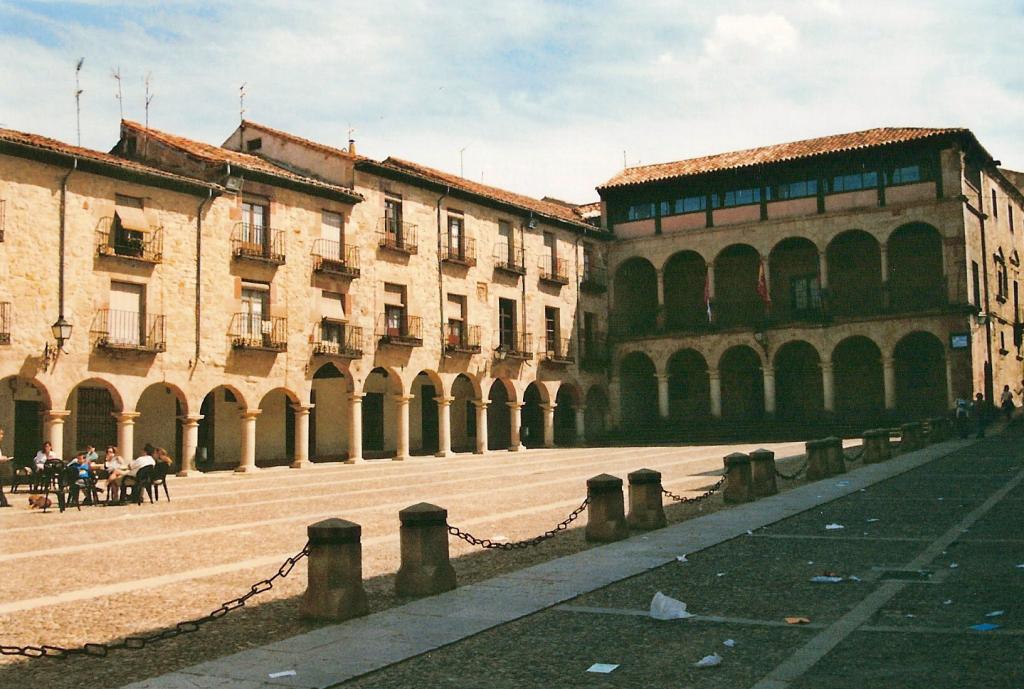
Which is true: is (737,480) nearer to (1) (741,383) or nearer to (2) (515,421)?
(2) (515,421)

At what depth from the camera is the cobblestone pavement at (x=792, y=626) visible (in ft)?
17.3

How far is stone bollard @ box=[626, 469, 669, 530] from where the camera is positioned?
11.6 m

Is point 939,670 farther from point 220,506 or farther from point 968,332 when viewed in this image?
point 968,332

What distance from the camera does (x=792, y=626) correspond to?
6.39 m

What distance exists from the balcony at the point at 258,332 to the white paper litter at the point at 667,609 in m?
22.8

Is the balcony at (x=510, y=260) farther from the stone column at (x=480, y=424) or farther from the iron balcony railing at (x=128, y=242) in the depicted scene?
the iron balcony railing at (x=128, y=242)

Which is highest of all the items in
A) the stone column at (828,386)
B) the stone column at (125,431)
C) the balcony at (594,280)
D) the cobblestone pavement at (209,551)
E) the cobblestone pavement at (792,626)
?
the balcony at (594,280)

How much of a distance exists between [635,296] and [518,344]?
889 centimetres

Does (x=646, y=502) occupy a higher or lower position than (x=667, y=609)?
higher

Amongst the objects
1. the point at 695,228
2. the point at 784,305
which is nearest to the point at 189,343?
the point at 695,228

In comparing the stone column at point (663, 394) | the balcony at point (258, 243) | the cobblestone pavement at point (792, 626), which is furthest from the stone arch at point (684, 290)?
the cobblestone pavement at point (792, 626)

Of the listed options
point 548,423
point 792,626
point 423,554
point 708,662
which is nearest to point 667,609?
point 792,626

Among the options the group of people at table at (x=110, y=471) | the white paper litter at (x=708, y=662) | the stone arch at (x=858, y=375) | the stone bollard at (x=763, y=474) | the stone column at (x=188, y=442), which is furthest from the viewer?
the stone arch at (x=858, y=375)

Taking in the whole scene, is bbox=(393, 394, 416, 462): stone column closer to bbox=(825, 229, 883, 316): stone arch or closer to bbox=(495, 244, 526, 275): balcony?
bbox=(495, 244, 526, 275): balcony
